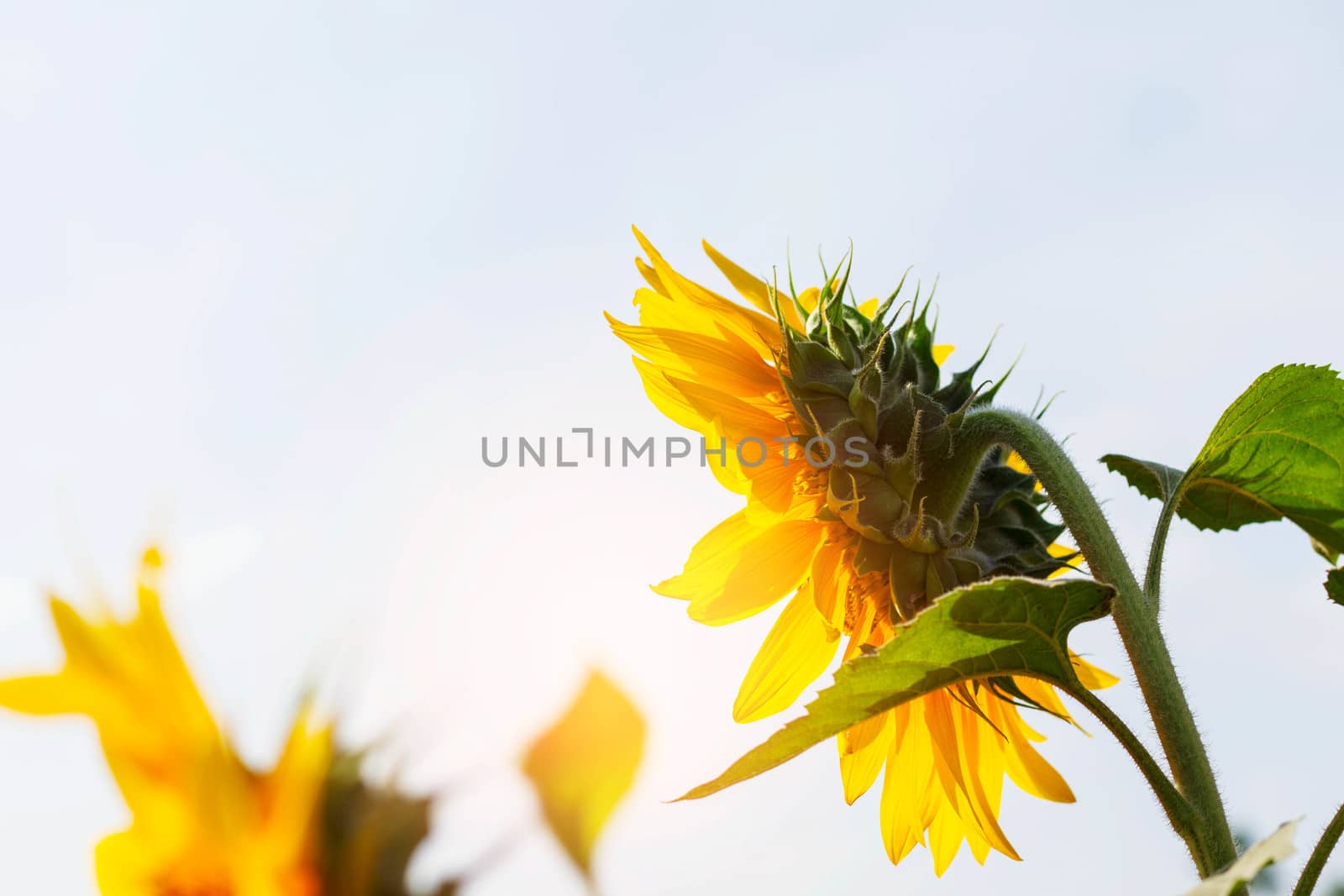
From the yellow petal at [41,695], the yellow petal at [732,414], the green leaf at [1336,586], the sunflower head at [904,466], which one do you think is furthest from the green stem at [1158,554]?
the yellow petal at [41,695]

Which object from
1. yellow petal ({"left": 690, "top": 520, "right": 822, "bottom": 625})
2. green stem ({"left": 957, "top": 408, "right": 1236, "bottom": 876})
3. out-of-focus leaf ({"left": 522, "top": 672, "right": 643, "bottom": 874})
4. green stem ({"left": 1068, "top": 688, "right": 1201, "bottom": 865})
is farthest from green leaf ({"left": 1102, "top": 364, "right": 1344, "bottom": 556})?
out-of-focus leaf ({"left": 522, "top": 672, "right": 643, "bottom": 874})

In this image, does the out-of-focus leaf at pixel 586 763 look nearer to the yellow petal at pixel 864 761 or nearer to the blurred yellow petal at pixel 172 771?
the blurred yellow petal at pixel 172 771

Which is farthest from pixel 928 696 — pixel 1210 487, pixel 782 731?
pixel 782 731

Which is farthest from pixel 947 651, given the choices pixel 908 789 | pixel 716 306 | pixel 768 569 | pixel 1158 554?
pixel 716 306

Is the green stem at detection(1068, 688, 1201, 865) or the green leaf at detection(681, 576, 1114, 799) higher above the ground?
the green leaf at detection(681, 576, 1114, 799)

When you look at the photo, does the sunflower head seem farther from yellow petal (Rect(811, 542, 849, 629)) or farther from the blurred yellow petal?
the blurred yellow petal

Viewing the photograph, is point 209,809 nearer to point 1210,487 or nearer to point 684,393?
point 684,393

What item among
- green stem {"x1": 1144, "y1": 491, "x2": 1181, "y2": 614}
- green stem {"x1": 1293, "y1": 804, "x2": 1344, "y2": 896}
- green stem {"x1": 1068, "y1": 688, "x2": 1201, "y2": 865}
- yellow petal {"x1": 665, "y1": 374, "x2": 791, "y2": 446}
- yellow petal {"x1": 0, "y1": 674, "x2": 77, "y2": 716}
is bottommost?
green stem {"x1": 1293, "y1": 804, "x2": 1344, "y2": 896}
